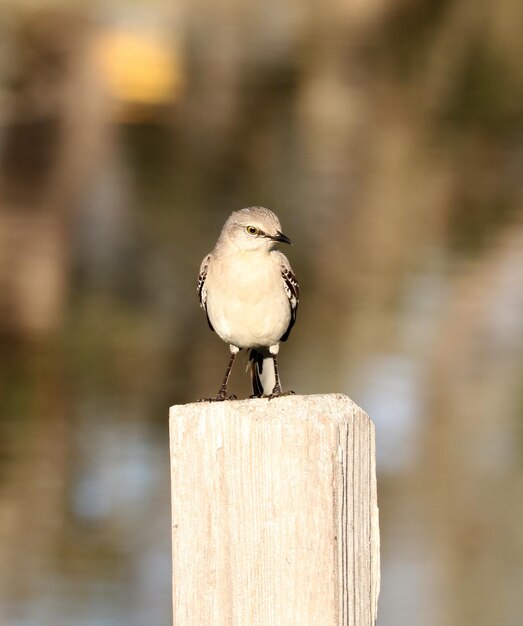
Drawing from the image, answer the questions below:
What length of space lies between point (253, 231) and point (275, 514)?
264cm

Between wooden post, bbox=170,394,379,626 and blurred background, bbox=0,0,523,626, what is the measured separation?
13.5 ft

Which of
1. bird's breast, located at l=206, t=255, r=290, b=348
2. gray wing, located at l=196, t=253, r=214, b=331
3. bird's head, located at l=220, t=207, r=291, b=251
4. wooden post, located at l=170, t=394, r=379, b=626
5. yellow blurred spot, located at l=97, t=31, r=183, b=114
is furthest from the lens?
yellow blurred spot, located at l=97, t=31, r=183, b=114

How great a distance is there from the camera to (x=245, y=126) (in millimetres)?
7102

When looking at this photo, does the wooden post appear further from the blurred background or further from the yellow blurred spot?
the yellow blurred spot

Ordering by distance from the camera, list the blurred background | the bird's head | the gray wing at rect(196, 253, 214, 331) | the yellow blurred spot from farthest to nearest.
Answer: the yellow blurred spot → the blurred background → the gray wing at rect(196, 253, 214, 331) → the bird's head

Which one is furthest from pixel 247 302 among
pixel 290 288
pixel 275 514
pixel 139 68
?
pixel 139 68

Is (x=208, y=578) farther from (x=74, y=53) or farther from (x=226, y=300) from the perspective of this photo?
(x=74, y=53)

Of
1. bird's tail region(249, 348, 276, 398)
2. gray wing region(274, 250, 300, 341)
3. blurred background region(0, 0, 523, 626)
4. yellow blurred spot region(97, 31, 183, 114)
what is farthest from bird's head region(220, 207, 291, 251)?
yellow blurred spot region(97, 31, 183, 114)

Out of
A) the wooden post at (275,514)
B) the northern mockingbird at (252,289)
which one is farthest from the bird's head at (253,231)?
the wooden post at (275,514)

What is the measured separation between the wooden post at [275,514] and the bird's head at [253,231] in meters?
2.47

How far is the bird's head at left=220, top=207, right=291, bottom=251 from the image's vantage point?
464 cm

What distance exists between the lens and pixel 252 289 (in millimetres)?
4547

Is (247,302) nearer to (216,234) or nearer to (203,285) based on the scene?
(203,285)

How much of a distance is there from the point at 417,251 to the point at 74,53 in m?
2.44
